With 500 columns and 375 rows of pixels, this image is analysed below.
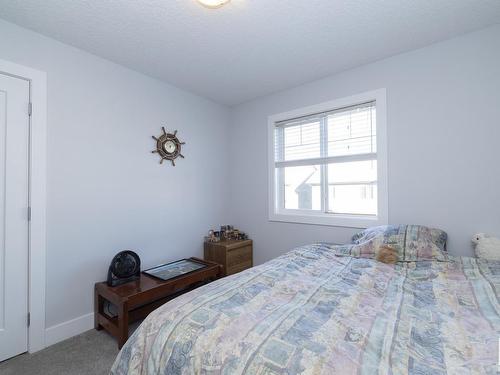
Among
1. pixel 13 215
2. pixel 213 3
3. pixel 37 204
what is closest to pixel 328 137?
pixel 213 3

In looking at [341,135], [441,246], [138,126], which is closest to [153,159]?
[138,126]

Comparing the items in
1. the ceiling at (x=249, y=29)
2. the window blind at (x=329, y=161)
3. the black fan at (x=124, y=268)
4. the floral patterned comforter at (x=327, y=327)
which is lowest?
the black fan at (x=124, y=268)

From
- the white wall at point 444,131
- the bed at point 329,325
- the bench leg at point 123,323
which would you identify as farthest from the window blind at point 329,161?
the bench leg at point 123,323

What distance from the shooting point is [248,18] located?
1.75m

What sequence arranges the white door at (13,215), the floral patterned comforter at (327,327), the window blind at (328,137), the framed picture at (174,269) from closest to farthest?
the floral patterned comforter at (327,327), the white door at (13,215), the framed picture at (174,269), the window blind at (328,137)

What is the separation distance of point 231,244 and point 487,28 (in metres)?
3.06

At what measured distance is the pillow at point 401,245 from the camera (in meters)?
1.75

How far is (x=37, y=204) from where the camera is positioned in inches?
73.6

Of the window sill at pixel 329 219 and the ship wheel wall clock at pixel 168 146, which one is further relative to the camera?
the ship wheel wall clock at pixel 168 146

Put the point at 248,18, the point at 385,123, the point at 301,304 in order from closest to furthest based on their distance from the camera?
1. the point at 301,304
2. the point at 248,18
3. the point at 385,123

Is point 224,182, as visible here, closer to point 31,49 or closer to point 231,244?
Answer: point 231,244

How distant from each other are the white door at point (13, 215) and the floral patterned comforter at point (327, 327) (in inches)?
53.0

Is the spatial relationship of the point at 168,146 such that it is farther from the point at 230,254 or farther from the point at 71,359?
the point at 71,359

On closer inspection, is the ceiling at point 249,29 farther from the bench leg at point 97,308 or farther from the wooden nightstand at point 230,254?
the bench leg at point 97,308
